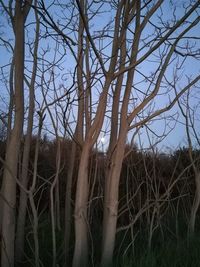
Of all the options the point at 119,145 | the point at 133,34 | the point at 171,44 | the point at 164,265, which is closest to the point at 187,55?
the point at 171,44

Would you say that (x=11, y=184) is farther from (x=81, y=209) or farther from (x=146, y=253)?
(x=146, y=253)

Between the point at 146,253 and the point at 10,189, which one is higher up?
the point at 10,189

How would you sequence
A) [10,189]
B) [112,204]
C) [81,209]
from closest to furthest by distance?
[10,189]
[81,209]
[112,204]

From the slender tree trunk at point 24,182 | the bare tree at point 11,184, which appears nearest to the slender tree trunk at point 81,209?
the bare tree at point 11,184

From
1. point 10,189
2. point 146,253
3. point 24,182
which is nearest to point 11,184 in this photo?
point 10,189

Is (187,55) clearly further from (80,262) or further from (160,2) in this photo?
(80,262)

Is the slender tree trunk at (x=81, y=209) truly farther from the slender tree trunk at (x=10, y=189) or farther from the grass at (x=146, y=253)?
the slender tree trunk at (x=10, y=189)

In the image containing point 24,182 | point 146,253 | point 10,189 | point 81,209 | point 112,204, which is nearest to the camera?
point 10,189

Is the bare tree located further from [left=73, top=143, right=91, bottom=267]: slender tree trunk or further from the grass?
[left=73, top=143, right=91, bottom=267]: slender tree trunk

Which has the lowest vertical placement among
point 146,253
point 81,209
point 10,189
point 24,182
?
point 146,253

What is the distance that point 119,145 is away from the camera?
17.1ft

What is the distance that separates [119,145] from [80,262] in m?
1.52

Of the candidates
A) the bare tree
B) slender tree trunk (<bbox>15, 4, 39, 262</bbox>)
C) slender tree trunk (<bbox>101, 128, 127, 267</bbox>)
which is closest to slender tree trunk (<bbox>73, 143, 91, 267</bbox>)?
slender tree trunk (<bbox>101, 128, 127, 267</bbox>)

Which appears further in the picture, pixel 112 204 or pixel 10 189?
pixel 112 204
